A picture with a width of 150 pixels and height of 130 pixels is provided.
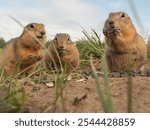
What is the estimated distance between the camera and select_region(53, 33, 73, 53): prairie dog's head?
836 cm

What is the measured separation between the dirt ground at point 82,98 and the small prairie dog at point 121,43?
83.3 inches

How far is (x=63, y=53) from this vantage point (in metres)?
8.39

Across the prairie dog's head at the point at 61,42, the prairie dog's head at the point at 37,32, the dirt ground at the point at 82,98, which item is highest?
the prairie dog's head at the point at 37,32

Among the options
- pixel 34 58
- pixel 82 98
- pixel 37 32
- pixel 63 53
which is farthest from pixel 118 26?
pixel 82 98

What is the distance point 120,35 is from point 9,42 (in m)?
2.31

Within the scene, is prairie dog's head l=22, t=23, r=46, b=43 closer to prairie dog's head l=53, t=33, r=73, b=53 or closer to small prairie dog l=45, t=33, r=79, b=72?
small prairie dog l=45, t=33, r=79, b=72

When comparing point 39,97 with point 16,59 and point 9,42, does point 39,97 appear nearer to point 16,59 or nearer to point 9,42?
point 16,59

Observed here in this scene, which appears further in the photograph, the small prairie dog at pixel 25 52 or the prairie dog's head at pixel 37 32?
the small prairie dog at pixel 25 52

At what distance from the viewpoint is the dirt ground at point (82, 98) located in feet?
13.0

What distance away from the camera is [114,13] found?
798cm

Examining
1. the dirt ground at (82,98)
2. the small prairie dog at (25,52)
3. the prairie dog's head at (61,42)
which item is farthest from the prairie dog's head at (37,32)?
the dirt ground at (82,98)

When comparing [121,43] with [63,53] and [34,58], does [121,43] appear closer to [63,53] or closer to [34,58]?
[63,53]

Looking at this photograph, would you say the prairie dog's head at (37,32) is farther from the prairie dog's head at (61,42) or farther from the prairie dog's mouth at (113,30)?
the prairie dog's mouth at (113,30)

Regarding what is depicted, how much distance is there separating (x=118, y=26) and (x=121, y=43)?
0.33 m
